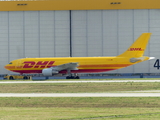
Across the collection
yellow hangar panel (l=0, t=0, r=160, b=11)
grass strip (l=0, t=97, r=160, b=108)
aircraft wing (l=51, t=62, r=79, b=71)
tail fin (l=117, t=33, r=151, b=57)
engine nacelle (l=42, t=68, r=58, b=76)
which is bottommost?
grass strip (l=0, t=97, r=160, b=108)

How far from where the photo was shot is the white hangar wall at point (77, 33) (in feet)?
200

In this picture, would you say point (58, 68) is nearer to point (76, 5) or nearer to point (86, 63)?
point (86, 63)

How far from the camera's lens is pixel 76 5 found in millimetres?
61781

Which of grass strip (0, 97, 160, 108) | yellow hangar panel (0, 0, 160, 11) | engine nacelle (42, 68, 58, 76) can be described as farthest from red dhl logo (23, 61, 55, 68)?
grass strip (0, 97, 160, 108)

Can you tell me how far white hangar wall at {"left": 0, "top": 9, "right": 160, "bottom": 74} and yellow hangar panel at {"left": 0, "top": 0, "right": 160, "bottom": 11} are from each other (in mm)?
683

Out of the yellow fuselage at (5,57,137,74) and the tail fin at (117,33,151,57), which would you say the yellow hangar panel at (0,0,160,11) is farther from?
the yellow fuselage at (5,57,137,74)

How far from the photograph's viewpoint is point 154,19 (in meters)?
60.8

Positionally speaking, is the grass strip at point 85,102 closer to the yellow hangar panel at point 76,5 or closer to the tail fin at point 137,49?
the tail fin at point 137,49

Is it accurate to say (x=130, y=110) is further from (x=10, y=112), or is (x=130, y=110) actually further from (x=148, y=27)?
(x=148, y=27)

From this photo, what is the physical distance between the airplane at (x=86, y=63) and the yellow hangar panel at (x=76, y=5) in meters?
8.92

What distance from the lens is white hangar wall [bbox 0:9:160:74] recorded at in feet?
200

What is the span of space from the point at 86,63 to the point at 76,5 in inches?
495

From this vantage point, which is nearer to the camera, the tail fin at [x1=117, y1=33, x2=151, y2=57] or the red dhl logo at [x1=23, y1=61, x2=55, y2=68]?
the tail fin at [x1=117, y1=33, x2=151, y2=57]

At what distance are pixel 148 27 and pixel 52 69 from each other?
1812 centimetres
